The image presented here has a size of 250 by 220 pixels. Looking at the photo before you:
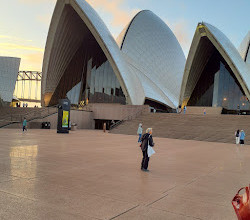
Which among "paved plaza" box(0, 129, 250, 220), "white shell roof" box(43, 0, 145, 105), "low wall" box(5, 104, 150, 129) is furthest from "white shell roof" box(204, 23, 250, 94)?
"paved plaza" box(0, 129, 250, 220)

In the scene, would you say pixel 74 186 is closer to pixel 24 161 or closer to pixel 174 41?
pixel 24 161

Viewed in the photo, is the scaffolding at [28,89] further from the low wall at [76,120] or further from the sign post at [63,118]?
the sign post at [63,118]

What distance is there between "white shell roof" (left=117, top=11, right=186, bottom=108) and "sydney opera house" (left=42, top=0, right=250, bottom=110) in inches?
6.5

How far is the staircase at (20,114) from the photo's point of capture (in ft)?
86.3

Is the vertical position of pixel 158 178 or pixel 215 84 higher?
pixel 215 84

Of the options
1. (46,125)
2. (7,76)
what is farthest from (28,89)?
(46,125)

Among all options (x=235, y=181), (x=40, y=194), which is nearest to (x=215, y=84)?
(x=235, y=181)

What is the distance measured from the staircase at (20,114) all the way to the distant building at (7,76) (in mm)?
10091

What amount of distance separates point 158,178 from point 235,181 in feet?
5.38

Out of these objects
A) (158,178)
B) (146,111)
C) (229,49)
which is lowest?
(158,178)

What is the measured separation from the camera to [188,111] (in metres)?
38.2

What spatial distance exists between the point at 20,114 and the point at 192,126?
18.4m

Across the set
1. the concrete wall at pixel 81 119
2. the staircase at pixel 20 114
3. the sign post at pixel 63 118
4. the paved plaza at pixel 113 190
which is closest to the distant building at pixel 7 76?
the staircase at pixel 20 114

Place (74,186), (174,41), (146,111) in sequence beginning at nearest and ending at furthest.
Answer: (74,186)
(146,111)
(174,41)
